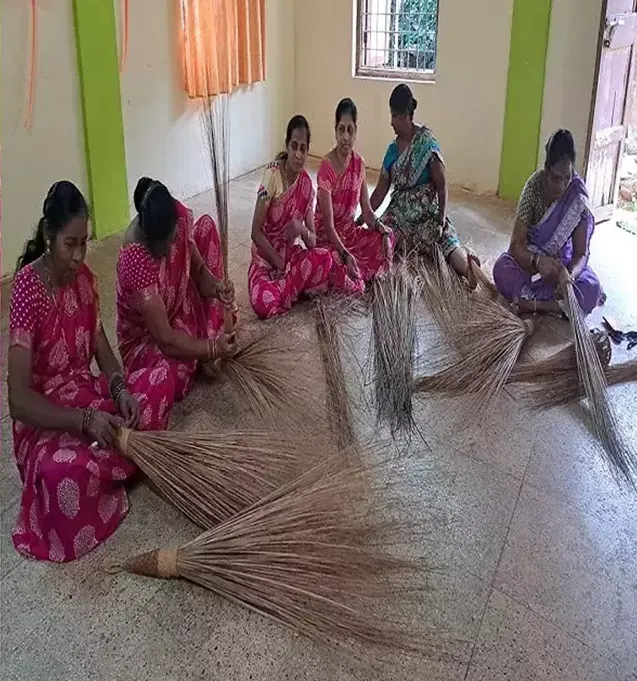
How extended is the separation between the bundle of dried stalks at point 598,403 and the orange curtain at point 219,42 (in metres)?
2.91

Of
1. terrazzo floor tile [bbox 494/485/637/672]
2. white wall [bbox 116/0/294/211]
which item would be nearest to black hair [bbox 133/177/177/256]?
terrazzo floor tile [bbox 494/485/637/672]

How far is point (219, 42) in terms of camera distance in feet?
15.8

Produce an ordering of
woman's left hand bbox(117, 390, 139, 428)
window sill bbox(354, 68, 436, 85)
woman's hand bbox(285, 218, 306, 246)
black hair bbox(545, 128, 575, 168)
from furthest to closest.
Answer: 1. window sill bbox(354, 68, 436, 85)
2. woman's hand bbox(285, 218, 306, 246)
3. black hair bbox(545, 128, 575, 168)
4. woman's left hand bbox(117, 390, 139, 428)

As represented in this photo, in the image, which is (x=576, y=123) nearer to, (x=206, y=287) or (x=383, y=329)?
(x=383, y=329)

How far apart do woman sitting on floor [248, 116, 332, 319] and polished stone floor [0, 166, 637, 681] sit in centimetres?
87

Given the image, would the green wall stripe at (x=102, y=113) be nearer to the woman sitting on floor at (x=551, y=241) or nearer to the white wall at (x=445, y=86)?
the white wall at (x=445, y=86)

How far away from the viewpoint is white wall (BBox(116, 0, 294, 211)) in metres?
4.41

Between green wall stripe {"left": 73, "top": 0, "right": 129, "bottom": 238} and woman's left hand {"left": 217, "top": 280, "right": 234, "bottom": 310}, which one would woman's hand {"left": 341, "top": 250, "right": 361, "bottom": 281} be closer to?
woman's left hand {"left": 217, "top": 280, "right": 234, "bottom": 310}

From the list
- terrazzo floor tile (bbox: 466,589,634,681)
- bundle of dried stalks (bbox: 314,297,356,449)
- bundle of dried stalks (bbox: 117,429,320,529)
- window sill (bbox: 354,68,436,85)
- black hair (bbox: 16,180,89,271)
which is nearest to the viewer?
terrazzo floor tile (bbox: 466,589,634,681)

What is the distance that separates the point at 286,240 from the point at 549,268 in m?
1.16

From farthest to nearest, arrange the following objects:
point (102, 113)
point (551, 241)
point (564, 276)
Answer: point (102, 113), point (551, 241), point (564, 276)

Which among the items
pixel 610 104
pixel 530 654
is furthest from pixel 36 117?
pixel 530 654

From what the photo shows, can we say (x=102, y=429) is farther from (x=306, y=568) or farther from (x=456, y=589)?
(x=456, y=589)

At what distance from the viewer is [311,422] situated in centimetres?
246
